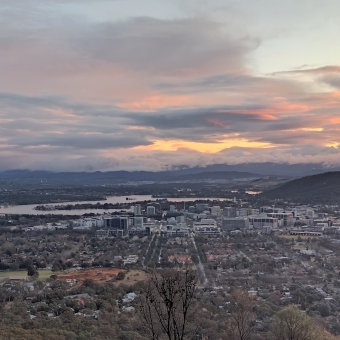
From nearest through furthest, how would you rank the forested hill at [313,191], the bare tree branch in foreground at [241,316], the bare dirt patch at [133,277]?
1. the bare tree branch in foreground at [241,316]
2. the bare dirt patch at [133,277]
3. the forested hill at [313,191]

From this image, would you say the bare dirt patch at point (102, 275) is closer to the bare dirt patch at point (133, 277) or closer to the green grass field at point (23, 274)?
the bare dirt patch at point (133, 277)

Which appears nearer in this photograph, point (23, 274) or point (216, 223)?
point (23, 274)

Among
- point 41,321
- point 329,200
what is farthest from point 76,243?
point 329,200

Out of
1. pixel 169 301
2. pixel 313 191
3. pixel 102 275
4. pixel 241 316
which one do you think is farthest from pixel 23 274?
pixel 313 191

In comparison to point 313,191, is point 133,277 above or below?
below

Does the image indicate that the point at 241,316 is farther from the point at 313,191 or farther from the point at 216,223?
the point at 313,191

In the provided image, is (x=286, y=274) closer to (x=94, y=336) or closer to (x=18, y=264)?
(x=94, y=336)

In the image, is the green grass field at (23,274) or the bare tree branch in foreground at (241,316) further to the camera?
the green grass field at (23,274)

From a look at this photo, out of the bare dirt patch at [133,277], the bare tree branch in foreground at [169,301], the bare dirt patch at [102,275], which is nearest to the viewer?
the bare tree branch in foreground at [169,301]

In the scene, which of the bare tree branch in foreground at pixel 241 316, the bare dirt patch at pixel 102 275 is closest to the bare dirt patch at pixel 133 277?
the bare dirt patch at pixel 102 275

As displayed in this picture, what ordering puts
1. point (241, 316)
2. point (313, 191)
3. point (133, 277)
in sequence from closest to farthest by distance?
point (241, 316) → point (133, 277) → point (313, 191)
